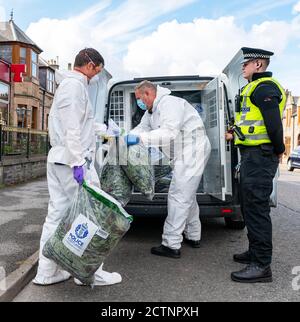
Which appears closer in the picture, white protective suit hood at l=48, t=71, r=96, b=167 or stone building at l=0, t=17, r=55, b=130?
white protective suit hood at l=48, t=71, r=96, b=167

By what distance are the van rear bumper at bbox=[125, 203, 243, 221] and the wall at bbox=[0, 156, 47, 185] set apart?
6720 millimetres

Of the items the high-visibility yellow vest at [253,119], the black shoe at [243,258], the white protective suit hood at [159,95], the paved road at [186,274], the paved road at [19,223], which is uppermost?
the white protective suit hood at [159,95]

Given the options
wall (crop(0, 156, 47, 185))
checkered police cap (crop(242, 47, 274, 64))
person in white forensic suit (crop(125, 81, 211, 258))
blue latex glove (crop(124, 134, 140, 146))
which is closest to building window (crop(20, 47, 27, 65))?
wall (crop(0, 156, 47, 185))

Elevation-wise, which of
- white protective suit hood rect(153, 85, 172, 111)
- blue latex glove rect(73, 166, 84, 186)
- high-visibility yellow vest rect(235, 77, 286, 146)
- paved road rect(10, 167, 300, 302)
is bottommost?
paved road rect(10, 167, 300, 302)

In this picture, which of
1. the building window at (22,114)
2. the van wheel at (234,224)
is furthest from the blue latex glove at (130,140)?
the building window at (22,114)

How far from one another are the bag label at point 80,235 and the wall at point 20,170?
8021mm

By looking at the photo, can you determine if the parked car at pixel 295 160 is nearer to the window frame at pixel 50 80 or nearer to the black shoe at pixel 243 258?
the window frame at pixel 50 80

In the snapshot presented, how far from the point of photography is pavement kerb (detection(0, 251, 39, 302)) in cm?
340

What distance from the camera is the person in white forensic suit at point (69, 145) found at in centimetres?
348

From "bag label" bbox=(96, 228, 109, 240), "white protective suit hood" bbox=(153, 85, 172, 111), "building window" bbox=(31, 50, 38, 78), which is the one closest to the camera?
"bag label" bbox=(96, 228, 109, 240)

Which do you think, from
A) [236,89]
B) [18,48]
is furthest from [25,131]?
[18,48]

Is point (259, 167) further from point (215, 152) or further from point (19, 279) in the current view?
point (19, 279)

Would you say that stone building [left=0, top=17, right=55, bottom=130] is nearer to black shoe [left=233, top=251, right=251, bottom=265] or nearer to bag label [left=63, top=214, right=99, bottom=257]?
black shoe [left=233, top=251, right=251, bottom=265]

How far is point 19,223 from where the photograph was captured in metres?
6.22
